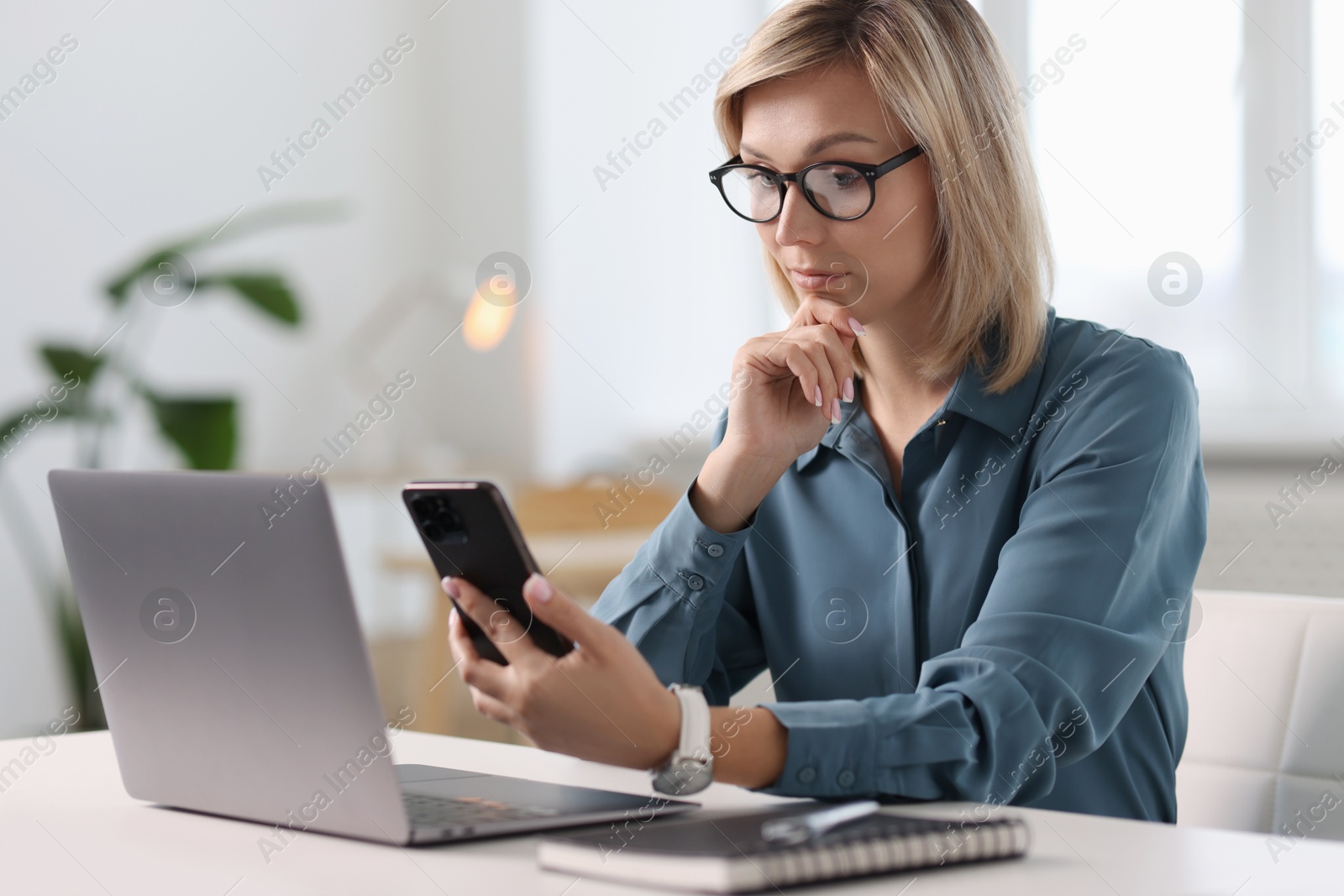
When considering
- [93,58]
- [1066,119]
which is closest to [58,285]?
[93,58]

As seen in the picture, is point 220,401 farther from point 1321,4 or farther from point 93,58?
point 1321,4

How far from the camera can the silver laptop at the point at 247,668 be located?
28.7 inches

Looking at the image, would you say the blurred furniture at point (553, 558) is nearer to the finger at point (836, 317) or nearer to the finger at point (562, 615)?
the finger at point (836, 317)

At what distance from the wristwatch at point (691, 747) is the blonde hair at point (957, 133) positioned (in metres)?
0.55

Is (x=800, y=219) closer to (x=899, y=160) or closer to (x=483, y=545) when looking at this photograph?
(x=899, y=160)

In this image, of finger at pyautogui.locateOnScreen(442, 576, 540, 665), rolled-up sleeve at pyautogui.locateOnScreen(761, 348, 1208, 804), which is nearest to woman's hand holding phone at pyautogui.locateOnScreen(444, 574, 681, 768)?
finger at pyautogui.locateOnScreen(442, 576, 540, 665)

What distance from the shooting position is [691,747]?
2.65ft

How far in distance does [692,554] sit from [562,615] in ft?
1.45

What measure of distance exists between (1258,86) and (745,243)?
1.55 metres

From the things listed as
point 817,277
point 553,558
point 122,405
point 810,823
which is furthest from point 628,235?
point 810,823

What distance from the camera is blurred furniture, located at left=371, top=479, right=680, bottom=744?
2920 millimetres

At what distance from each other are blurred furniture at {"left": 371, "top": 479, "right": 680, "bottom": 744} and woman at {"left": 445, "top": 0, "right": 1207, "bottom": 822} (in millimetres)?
1573

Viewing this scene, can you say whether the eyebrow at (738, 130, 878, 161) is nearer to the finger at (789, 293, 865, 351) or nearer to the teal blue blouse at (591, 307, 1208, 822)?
the finger at (789, 293, 865, 351)

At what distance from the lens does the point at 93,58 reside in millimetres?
3070
